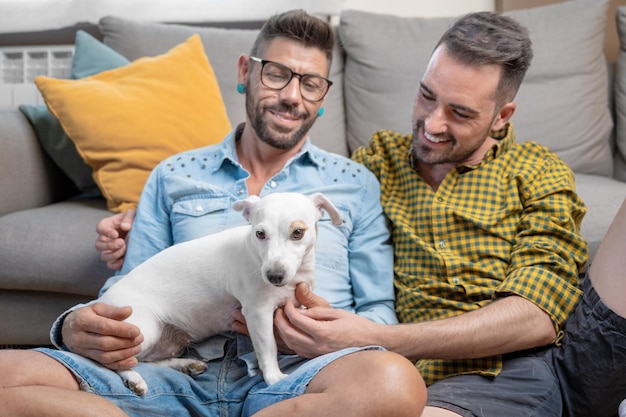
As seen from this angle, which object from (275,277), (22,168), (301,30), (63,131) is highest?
(301,30)

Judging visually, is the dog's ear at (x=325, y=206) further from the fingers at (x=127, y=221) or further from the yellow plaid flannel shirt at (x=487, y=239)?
the fingers at (x=127, y=221)

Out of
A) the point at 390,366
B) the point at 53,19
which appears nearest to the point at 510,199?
the point at 390,366

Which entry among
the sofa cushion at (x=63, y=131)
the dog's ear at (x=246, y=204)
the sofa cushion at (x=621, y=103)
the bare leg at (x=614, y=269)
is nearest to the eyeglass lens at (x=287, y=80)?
the dog's ear at (x=246, y=204)

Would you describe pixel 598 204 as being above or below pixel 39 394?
above

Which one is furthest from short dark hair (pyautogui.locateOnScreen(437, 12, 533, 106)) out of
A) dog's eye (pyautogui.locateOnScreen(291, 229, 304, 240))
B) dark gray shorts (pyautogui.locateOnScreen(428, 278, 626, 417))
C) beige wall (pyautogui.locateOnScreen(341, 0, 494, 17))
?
beige wall (pyautogui.locateOnScreen(341, 0, 494, 17))

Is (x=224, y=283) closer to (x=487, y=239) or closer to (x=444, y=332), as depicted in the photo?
(x=444, y=332)

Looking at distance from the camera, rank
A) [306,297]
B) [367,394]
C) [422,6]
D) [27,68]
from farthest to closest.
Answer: [27,68]
[422,6]
[306,297]
[367,394]

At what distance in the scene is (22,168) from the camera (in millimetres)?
2164

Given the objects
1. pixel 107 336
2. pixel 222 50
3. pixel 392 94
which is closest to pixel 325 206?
pixel 107 336

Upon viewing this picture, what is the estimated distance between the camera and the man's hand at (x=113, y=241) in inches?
64.6

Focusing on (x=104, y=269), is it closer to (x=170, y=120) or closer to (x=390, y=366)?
(x=170, y=120)

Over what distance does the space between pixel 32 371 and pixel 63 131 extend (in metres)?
1.29

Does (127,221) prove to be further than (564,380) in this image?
Yes

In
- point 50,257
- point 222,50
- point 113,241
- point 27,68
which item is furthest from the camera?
point 27,68
